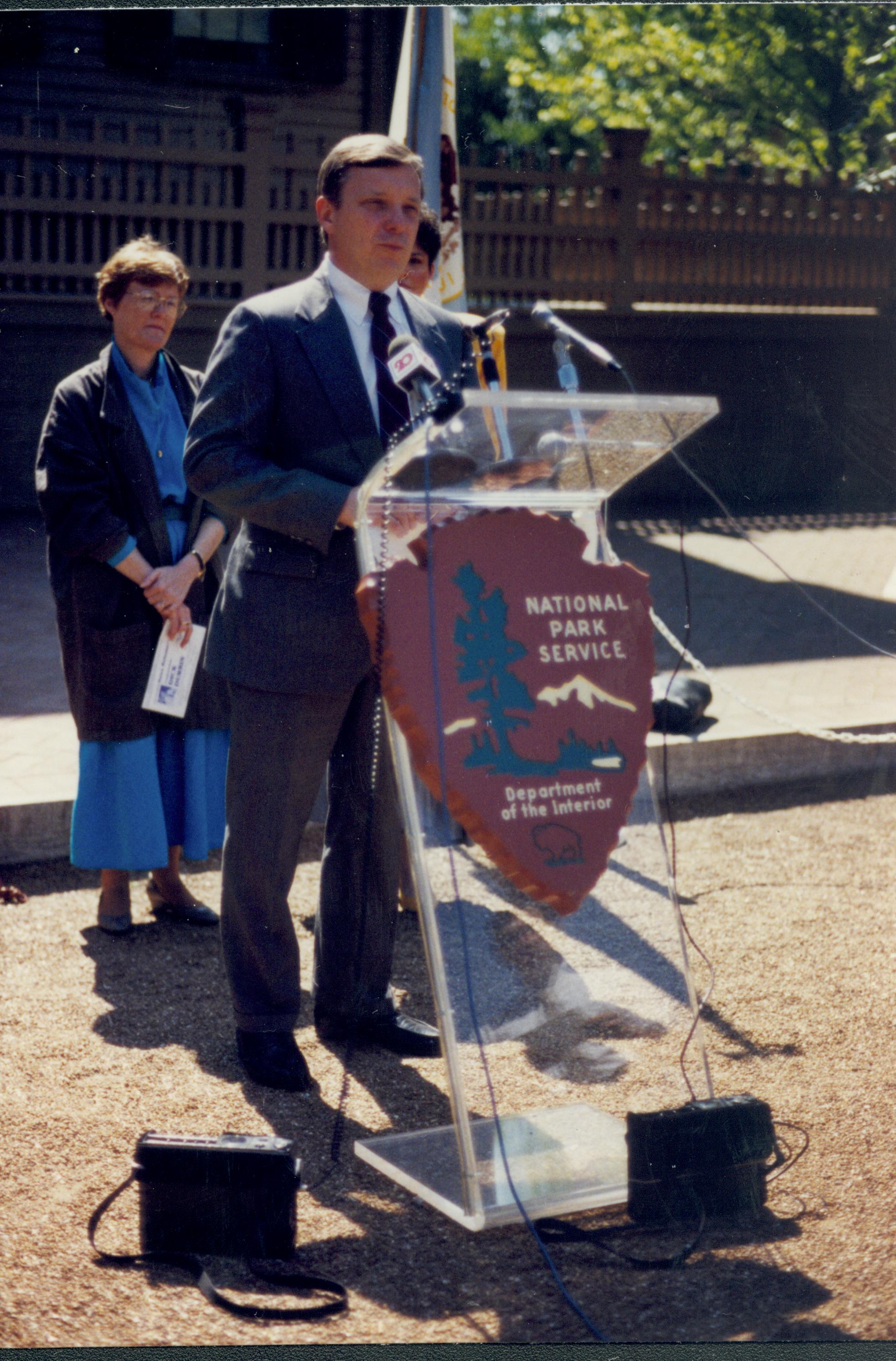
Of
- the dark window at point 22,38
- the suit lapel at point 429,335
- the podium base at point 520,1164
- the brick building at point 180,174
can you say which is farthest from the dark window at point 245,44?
the podium base at point 520,1164

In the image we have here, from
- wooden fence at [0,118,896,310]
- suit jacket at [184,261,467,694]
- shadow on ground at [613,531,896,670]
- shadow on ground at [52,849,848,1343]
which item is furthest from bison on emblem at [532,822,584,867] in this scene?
wooden fence at [0,118,896,310]

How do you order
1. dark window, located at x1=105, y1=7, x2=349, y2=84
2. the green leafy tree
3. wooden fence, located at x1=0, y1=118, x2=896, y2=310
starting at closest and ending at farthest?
the green leafy tree
dark window, located at x1=105, y1=7, x2=349, y2=84
wooden fence, located at x1=0, y1=118, x2=896, y2=310

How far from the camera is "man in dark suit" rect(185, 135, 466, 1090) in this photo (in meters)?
3.01

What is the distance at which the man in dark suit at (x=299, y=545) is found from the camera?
3.01 meters

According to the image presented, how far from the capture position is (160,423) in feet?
13.4

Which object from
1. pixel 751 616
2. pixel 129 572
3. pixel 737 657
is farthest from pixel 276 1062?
pixel 751 616

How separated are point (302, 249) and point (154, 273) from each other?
7245 mm

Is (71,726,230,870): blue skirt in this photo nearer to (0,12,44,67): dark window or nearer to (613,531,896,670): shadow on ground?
(0,12,44,67): dark window

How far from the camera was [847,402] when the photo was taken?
10711 millimetres

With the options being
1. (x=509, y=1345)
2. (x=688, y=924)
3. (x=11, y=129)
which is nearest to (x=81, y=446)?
(x=688, y=924)

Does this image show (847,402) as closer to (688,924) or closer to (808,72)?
(808,72)

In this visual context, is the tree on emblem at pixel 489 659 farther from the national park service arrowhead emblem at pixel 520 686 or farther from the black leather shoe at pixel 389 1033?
the black leather shoe at pixel 389 1033

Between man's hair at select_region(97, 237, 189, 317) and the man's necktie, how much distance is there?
1.06m

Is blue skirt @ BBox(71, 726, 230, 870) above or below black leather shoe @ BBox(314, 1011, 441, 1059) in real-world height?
above
